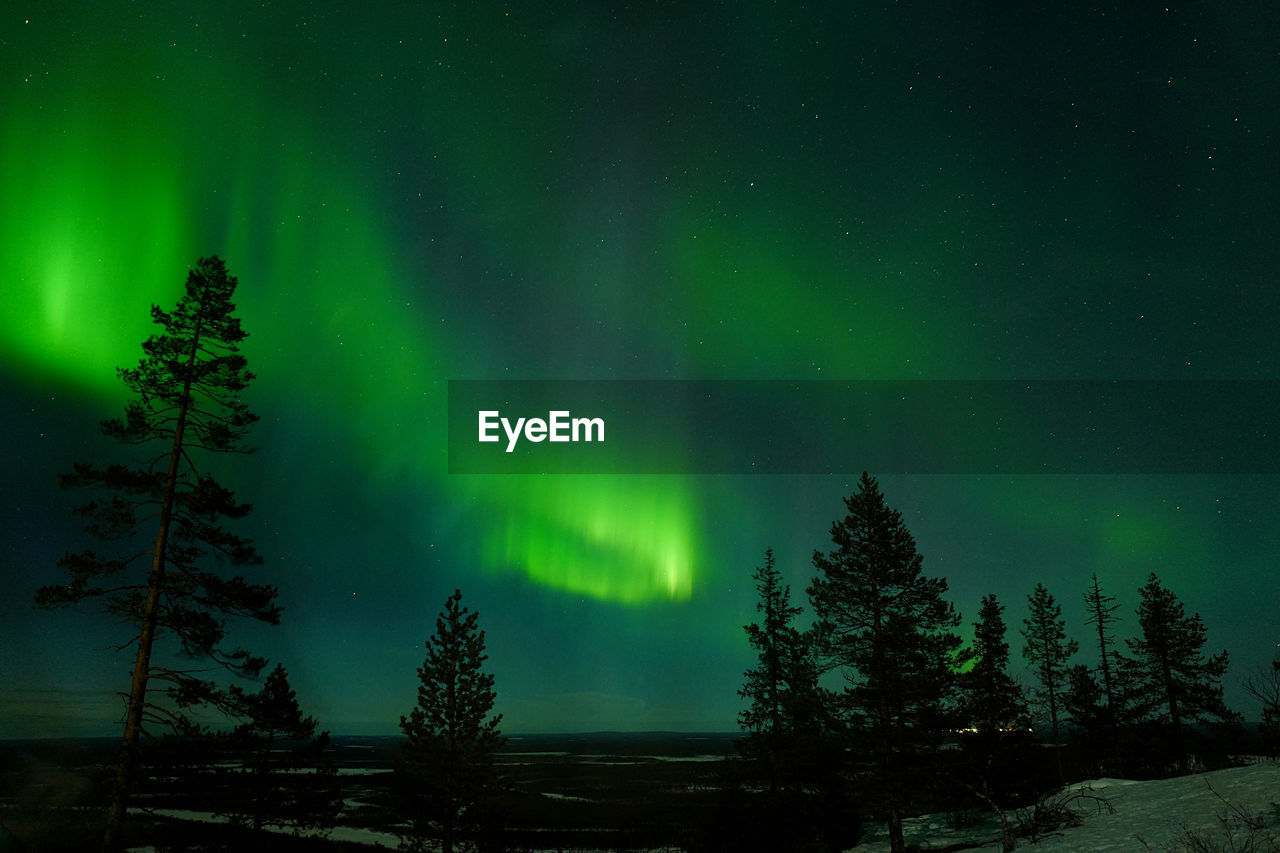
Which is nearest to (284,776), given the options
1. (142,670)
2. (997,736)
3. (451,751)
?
(451,751)

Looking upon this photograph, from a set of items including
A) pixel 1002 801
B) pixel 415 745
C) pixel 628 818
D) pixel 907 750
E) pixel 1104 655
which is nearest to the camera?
pixel 907 750

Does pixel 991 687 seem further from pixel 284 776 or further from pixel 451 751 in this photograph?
pixel 284 776

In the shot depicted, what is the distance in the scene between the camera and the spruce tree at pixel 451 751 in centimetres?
2931

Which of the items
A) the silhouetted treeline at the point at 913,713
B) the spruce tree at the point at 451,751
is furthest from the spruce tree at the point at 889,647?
the spruce tree at the point at 451,751

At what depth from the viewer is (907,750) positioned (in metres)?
23.7

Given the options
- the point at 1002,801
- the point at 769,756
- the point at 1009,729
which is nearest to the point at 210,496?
the point at 769,756

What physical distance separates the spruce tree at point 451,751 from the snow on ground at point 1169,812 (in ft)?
65.2

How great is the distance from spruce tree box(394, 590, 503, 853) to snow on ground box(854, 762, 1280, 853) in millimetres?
19872

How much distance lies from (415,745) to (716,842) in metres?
14.2

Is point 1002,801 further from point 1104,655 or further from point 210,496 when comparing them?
point 210,496

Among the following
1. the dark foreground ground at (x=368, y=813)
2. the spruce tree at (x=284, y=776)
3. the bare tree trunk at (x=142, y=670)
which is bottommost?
the dark foreground ground at (x=368, y=813)

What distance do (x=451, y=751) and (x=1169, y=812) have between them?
1004 inches

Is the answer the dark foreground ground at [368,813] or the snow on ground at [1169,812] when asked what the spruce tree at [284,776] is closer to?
the dark foreground ground at [368,813]

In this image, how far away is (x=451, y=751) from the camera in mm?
29594
